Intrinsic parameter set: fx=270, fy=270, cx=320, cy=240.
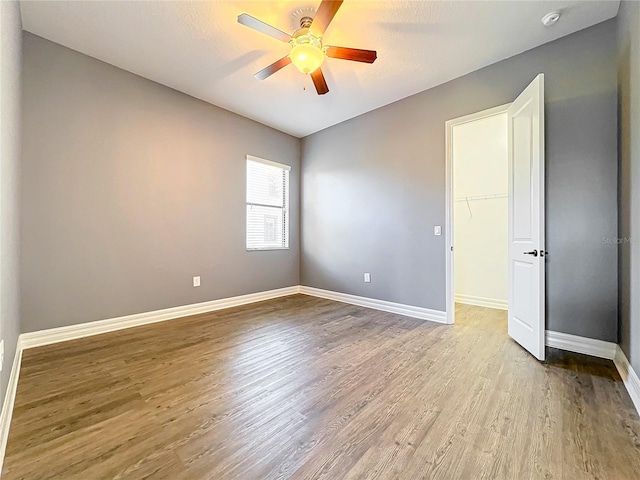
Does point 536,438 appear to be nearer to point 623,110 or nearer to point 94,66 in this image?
point 623,110

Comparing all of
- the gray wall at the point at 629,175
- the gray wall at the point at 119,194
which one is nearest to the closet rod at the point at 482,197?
the gray wall at the point at 629,175

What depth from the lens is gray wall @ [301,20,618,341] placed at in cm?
222

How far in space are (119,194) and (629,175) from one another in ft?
14.4

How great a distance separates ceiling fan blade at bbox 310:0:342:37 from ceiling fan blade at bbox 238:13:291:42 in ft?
0.75

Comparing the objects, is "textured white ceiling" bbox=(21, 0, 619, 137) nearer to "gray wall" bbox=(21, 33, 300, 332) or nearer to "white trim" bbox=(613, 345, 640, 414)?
"gray wall" bbox=(21, 33, 300, 332)

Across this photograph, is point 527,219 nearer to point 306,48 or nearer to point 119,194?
point 306,48

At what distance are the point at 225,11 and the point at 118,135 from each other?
68.6 inches

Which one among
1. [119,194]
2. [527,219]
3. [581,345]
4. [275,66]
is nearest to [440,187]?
[527,219]

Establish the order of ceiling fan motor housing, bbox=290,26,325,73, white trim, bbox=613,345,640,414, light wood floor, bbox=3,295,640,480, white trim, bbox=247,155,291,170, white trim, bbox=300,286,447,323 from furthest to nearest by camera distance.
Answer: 1. white trim, bbox=247,155,291,170
2. white trim, bbox=300,286,447,323
3. ceiling fan motor housing, bbox=290,26,325,73
4. white trim, bbox=613,345,640,414
5. light wood floor, bbox=3,295,640,480

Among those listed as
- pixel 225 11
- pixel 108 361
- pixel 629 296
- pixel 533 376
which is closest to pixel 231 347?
pixel 108 361

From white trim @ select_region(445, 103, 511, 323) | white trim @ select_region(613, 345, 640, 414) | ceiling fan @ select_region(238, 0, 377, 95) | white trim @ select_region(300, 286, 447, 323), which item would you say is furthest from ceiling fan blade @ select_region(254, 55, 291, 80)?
white trim @ select_region(613, 345, 640, 414)

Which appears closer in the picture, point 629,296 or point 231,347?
point 629,296

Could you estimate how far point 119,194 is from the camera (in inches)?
114

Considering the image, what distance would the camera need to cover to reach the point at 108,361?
213 cm
